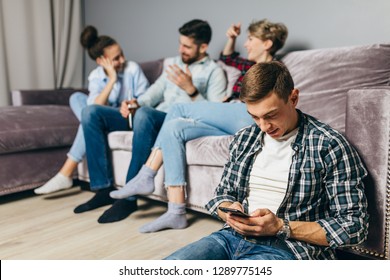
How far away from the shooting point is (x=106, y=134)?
2035 mm

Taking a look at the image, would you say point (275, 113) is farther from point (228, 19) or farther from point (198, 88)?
point (228, 19)

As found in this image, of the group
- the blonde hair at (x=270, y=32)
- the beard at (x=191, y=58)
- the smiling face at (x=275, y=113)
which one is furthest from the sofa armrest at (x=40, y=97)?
the smiling face at (x=275, y=113)

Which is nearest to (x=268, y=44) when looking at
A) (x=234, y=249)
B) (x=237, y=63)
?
(x=237, y=63)

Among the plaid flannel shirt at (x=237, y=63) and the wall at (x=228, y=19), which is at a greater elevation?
the wall at (x=228, y=19)

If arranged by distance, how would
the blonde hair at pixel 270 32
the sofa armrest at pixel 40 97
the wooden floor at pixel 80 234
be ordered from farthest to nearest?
the sofa armrest at pixel 40 97 < the blonde hair at pixel 270 32 < the wooden floor at pixel 80 234

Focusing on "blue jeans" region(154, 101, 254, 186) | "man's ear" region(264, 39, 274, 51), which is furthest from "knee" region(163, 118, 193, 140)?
"man's ear" region(264, 39, 274, 51)

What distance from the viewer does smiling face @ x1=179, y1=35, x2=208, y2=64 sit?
207cm

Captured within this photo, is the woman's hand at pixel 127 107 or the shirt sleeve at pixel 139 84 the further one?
the shirt sleeve at pixel 139 84

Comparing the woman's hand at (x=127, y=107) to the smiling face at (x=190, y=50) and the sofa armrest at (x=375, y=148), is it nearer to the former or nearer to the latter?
the smiling face at (x=190, y=50)

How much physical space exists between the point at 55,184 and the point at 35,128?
323 mm

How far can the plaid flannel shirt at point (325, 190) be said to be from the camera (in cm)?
94

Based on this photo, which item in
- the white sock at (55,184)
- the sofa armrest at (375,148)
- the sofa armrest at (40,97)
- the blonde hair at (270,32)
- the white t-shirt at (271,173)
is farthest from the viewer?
the sofa armrest at (40,97)

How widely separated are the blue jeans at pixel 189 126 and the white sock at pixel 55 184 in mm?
698
